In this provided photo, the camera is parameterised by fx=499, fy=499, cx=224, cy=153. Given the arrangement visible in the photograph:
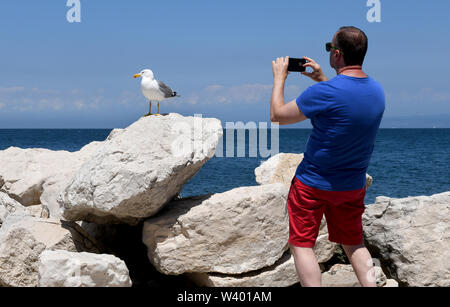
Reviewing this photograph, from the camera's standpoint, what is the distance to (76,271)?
4.73m

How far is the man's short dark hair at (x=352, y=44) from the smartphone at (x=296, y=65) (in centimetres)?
40

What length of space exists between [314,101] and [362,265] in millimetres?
1607

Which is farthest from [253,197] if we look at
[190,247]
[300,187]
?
[300,187]

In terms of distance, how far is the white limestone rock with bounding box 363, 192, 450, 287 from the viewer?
248 inches

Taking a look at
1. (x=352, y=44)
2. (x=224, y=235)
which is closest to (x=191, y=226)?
(x=224, y=235)

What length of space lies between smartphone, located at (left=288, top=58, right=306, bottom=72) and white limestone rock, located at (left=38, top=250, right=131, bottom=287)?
2.58 meters

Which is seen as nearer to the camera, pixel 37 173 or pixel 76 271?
pixel 76 271

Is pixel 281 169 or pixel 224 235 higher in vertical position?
pixel 281 169

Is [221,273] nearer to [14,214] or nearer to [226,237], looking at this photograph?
[226,237]

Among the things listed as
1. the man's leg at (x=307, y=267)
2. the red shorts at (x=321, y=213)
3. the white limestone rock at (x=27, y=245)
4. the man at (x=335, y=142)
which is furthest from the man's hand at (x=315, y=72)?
the white limestone rock at (x=27, y=245)

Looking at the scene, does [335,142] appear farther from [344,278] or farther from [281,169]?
[281,169]

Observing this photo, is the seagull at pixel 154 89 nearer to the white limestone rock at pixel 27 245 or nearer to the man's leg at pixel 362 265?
the white limestone rock at pixel 27 245

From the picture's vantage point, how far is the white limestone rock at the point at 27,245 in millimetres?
5723

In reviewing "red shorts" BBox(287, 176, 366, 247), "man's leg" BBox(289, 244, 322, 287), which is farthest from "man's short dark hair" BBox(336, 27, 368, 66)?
"man's leg" BBox(289, 244, 322, 287)
